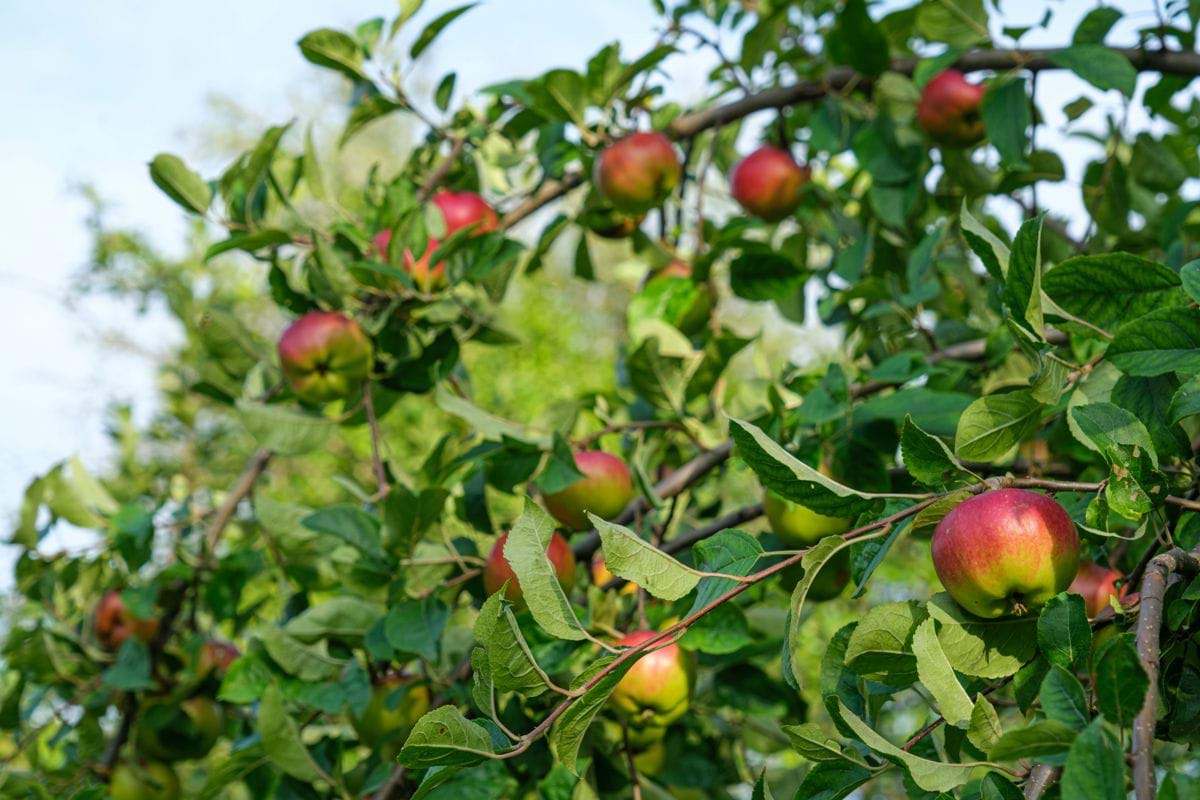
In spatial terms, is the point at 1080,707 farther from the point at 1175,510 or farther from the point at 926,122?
the point at 926,122

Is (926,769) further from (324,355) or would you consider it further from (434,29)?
(434,29)

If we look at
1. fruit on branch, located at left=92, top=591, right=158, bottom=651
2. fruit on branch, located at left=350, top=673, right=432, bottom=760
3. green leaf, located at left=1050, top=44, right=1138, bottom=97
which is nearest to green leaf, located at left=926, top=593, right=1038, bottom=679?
fruit on branch, located at left=350, top=673, right=432, bottom=760

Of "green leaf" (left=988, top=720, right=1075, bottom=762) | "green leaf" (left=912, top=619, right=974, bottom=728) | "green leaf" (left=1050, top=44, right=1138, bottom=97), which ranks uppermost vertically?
"green leaf" (left=988, top=720, right=1075, bottom=762)

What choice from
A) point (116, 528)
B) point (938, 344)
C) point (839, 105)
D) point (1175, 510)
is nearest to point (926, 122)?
point (839, 105)

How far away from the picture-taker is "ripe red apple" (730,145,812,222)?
155 centimetres

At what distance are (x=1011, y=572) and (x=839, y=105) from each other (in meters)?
0.96

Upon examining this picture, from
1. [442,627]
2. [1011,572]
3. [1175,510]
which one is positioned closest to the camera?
[1011,572]

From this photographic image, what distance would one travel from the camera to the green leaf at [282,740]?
3.53 ft

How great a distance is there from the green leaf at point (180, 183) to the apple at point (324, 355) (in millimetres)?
195

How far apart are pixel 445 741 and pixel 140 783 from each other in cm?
102

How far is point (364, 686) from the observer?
1.15m

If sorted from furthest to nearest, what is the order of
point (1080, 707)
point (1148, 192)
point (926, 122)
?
point (1148, 192) → point (926, 122) → point (1080, 707)

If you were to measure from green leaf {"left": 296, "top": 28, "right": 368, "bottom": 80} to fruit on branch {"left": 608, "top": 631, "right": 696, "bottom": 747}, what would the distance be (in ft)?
2.73

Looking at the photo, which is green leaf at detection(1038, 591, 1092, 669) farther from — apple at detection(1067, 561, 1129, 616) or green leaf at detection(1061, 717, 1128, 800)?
apple at detection(1067, 561, 1129, 616)
